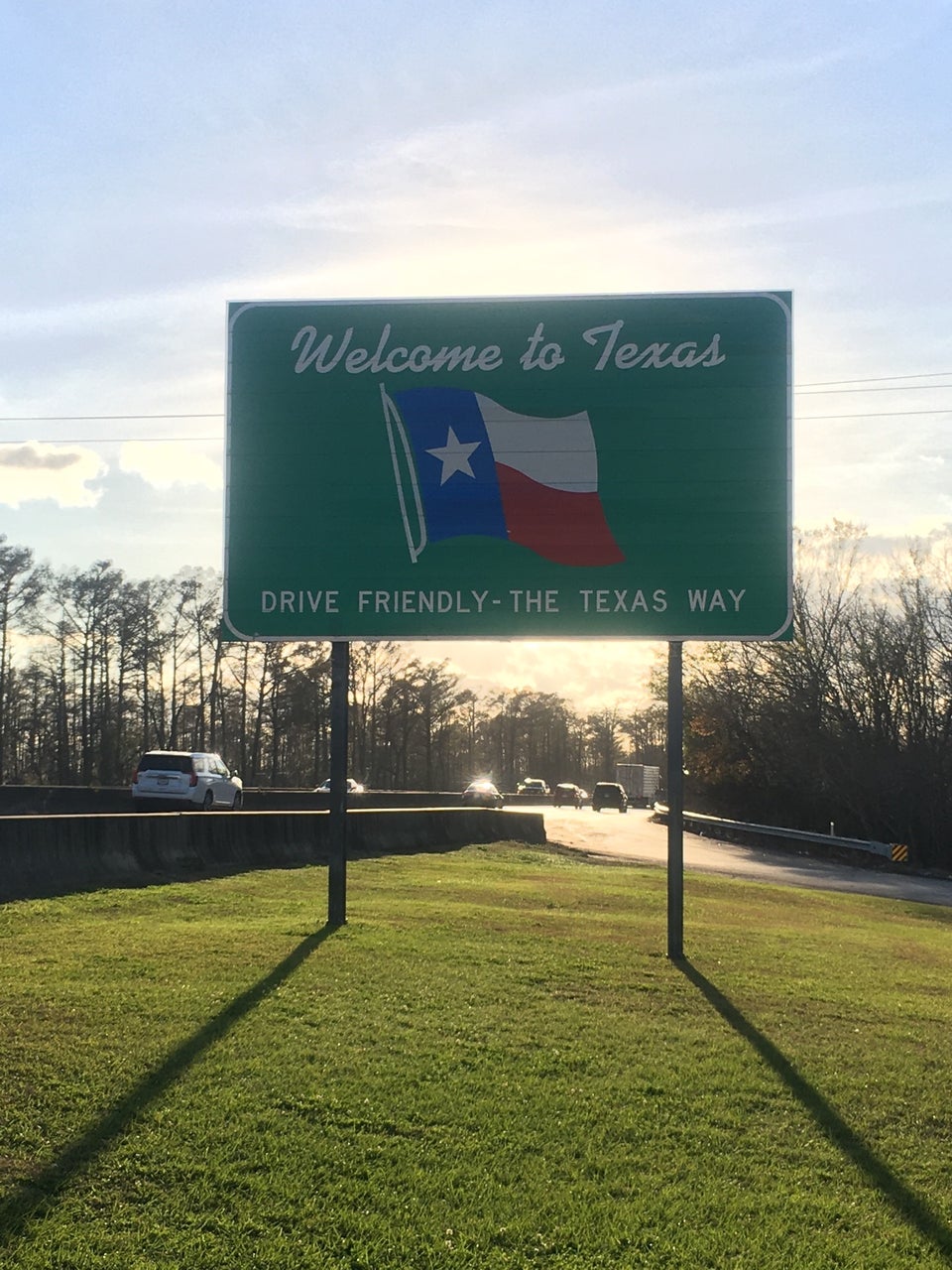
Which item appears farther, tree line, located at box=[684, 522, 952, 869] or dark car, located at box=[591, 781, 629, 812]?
dark car, located at box=[591, 781, 629, 812]

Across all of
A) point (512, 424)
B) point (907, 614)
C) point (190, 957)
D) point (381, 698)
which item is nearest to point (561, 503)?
point (512, 424)

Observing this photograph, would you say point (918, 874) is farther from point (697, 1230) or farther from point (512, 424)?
point (697, 1230)

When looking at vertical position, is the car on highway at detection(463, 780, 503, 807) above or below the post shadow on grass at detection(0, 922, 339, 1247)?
below

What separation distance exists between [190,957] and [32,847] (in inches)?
198

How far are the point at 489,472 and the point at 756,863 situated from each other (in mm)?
25897

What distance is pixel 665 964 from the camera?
34.7 ft

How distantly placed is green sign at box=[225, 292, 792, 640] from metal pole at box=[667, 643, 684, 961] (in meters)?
0.53

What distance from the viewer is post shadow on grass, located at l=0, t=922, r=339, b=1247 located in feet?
15.5

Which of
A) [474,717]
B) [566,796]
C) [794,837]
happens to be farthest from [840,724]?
[474,717]

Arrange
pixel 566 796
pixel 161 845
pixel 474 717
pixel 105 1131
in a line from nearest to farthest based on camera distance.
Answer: pixel 105 1131
pixel 161 845
pixel 566 796
pixel 474 717

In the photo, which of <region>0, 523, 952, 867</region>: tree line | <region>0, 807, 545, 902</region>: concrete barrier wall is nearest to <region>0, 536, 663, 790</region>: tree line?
<region>0, 523, 952, 867</region>: tree line

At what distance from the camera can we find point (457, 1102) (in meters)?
6.18

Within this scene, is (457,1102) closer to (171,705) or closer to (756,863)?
(756,863)

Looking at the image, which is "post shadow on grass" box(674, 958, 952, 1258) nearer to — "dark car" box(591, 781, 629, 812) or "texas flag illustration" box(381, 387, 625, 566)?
"texas flag illustration" box(381, 387, 625, 566)
